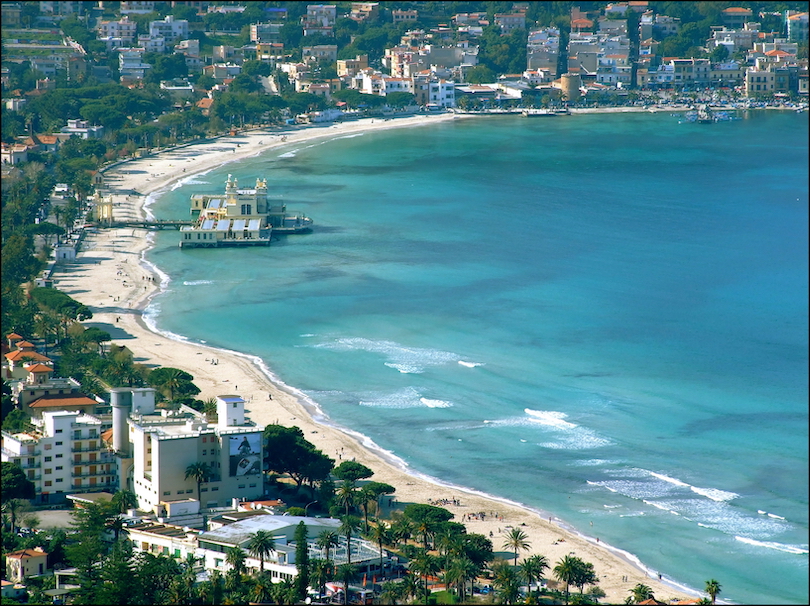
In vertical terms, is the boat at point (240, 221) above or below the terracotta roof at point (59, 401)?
above

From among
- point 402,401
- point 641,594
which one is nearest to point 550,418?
point 402,401

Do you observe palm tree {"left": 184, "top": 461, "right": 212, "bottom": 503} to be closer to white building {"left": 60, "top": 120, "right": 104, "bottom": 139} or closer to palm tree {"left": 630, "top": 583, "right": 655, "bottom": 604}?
palm tree {"left": 630, "top": 583, "right": 655, "bottom": 604}

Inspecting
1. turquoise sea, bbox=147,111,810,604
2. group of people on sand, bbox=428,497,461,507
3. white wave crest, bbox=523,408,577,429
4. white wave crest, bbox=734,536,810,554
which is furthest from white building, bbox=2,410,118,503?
white wave crest, bbox=734,536,810,554

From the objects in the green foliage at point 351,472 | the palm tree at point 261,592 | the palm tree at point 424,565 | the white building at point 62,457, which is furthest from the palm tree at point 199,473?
the palm tree at point 424,565

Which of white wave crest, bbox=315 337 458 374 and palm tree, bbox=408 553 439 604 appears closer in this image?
palm tree, bbox=408 553 439 604

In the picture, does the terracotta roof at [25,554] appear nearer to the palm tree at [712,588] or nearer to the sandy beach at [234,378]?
the sandy beach at [234,378]
